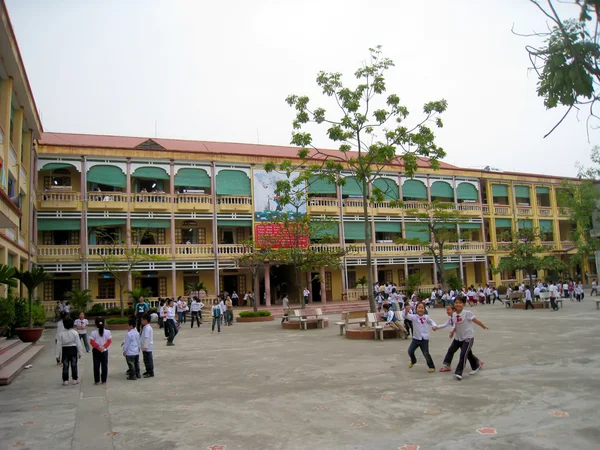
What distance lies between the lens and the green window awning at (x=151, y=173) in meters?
28.5

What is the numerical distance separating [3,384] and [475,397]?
324 inches

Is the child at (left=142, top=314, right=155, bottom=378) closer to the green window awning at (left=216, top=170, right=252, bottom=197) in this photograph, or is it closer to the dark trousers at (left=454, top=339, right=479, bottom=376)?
the dark trousers at (left=454, top=339, right=479, bottom=376)

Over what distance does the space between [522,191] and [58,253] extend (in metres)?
35.2

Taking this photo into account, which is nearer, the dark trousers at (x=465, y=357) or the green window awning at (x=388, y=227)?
the dark trousers at (x=465, y=357)

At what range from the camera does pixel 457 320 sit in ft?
26.7

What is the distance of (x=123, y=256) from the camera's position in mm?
26219

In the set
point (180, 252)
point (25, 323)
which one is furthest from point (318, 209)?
point (25, 323)

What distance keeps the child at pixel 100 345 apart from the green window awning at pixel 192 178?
832 inches

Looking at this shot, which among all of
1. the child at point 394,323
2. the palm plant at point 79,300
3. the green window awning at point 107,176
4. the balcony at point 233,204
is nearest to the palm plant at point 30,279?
the palm plant at point 79,300

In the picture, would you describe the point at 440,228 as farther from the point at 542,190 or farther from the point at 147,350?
the point at 147,350

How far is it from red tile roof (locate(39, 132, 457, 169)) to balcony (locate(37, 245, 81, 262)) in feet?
18.6

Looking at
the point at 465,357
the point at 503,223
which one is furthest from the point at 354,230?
the point at 465,357

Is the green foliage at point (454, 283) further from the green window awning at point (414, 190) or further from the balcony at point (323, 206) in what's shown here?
the balcony at point (323, 206)

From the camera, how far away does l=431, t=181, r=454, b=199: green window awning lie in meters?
36.5
